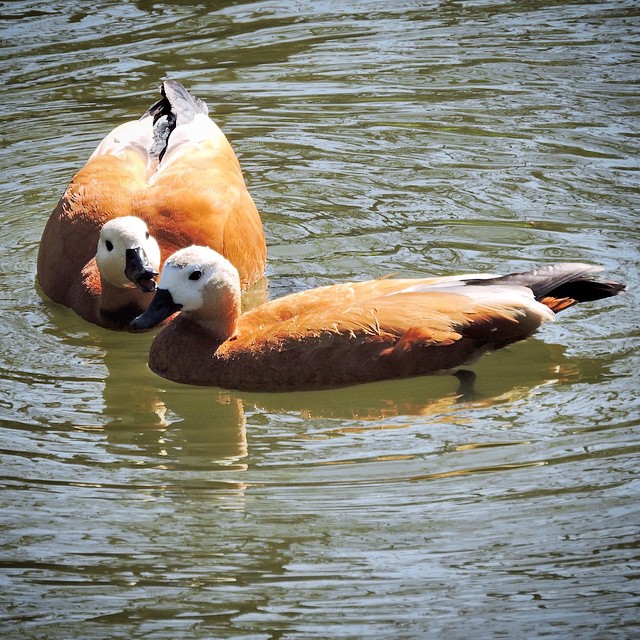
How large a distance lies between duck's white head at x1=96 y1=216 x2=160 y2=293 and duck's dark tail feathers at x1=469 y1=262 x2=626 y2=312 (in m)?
1.87

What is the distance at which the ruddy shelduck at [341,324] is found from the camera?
21.6 feet

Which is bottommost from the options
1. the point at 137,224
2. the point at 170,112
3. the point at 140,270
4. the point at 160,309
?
the point at 160,309

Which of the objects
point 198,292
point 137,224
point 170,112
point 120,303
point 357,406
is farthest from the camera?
point 170,112

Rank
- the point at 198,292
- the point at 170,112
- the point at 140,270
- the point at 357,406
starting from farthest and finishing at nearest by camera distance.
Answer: the point at 170,112 → the point at 140,270 → the point at 198,292 → the point at 357,406

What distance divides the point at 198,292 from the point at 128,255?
0.74m

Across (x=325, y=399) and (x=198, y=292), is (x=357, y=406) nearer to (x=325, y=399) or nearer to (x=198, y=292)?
(x=325, y=399)

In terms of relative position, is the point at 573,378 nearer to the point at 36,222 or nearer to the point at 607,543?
the point at 607,543

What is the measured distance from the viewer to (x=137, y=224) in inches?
292

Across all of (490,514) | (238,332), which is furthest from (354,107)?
(490,514)

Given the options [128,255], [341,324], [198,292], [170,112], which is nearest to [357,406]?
[341,324]

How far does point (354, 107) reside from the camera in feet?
35.9

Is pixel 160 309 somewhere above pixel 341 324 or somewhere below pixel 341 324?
above

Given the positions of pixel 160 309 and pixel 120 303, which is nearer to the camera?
pixel 160 309

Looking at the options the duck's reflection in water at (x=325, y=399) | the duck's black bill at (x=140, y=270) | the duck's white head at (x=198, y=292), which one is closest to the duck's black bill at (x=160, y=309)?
the duck's white head at (x=198, y=292)
